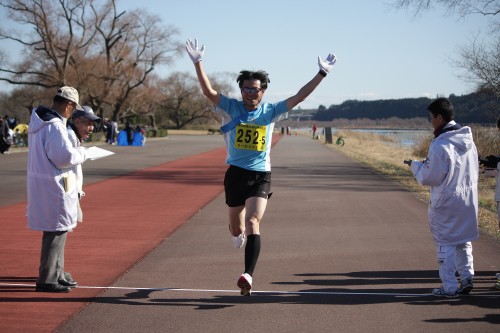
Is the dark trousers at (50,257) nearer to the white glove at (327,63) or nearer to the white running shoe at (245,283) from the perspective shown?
the white running shoe at (245,283)

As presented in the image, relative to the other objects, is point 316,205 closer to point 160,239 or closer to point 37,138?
point 160,239

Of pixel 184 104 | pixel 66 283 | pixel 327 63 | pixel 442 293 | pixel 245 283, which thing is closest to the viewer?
pixel 245 283

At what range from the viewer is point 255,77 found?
6508 millimetres

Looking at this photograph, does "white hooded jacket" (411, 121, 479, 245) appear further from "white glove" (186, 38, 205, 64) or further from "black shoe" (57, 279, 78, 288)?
"black shoe" (57, 279, 78, 288)

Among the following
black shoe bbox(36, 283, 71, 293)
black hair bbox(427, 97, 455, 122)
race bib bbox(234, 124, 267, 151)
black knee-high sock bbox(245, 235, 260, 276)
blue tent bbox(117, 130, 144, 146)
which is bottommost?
black shoe bbox(36, 283, 71, 293)

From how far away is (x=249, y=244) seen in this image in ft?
20.7

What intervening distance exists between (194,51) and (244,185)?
1358 millimetres

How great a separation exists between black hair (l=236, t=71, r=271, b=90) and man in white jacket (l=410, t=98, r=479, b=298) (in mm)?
1639

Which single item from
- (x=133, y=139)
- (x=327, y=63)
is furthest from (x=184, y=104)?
(x=327, y=63)

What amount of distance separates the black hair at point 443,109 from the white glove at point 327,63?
1040 millimetres

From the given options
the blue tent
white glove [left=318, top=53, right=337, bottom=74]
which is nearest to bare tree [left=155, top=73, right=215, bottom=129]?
the blue tent

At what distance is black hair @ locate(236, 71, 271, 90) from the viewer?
6.52m

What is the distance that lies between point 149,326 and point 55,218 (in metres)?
1.55

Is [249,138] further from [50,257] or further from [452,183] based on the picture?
[50,257]
